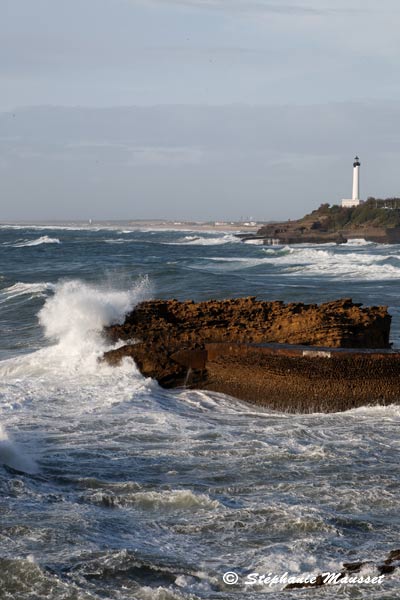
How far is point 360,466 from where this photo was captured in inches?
293

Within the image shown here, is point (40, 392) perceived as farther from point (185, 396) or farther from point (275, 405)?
point (275, 405)

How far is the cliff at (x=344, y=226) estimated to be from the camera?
72438 millimetres

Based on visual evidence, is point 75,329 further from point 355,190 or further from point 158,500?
point 355,190

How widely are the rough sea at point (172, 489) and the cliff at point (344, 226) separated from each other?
2407 inches

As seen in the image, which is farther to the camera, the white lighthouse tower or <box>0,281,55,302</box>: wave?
the white lighthouse tower

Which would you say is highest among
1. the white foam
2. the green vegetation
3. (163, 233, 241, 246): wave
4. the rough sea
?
the green vegetation

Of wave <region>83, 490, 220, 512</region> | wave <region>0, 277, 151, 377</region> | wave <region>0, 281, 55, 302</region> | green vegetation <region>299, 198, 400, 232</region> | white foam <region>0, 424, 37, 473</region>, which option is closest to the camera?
wave <region>83, 490, 220, 512</region>

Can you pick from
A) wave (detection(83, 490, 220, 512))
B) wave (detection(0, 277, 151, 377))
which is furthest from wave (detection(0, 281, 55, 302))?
wave (detection(83, 490, 220, 512))

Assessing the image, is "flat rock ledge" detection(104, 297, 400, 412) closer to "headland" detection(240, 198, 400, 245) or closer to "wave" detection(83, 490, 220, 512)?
"wave" detection(83, 490, 220, 512)

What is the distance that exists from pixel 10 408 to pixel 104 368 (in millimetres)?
2245

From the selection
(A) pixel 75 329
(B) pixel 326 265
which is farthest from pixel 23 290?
(B) pixel 326 265

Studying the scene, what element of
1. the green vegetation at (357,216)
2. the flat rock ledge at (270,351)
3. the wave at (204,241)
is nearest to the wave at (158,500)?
Result: the flat rock ledge at (270,351)

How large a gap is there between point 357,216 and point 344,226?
2.51 m

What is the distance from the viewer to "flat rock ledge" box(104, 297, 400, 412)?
32.4 feet
